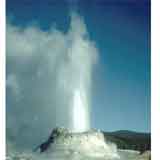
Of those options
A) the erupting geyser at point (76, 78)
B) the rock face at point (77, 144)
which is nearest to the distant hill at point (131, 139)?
the rock face at point (77, 144)

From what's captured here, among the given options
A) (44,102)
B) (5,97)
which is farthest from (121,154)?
(5,97)

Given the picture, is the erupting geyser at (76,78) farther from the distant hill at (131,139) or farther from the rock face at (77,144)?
the distant hill at (131,139)

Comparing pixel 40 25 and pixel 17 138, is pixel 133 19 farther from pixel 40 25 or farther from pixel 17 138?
pixel 17 138

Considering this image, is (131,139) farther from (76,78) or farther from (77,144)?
(76,78)

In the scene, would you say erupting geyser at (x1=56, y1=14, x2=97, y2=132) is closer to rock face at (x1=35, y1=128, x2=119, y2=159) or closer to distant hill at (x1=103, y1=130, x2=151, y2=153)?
rock face at (x1=35, y1=128, x2=119, y2=159)

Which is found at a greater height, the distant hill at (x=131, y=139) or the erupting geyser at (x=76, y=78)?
the erupting geyser at (x=76, y=78)

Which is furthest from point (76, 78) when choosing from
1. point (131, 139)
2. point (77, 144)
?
point (131, 139)
